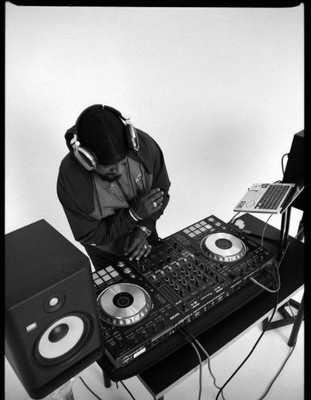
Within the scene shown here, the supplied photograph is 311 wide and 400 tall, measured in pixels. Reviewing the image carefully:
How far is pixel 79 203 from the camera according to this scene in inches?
52.6

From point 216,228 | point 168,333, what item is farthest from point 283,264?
point 168,333

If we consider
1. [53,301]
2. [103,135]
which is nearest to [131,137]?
[103,135]

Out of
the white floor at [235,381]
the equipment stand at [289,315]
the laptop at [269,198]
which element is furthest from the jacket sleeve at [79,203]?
the white floor at [235,381]

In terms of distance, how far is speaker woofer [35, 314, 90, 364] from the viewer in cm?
70

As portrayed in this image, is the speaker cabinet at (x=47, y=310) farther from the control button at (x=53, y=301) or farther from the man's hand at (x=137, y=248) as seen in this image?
the man's hand at (x=137, y=248)

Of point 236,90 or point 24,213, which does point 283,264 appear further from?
point 24,213

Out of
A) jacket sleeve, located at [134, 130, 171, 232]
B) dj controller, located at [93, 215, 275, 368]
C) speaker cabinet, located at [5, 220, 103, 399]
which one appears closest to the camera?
speaker cabinet, located at [5, 220, 103, 399]

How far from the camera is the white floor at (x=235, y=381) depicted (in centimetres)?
167

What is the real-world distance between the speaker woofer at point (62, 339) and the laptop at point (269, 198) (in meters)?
0.71

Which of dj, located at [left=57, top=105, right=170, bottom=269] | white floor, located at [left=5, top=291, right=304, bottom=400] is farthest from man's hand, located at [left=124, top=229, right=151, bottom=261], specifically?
white floor, located at [left=5, top=291, right=304, bottom=400]

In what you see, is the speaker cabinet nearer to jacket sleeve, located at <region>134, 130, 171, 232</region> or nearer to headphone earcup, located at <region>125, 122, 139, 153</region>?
headphone earcup, located at <region>125, 122, 139, 153</region>

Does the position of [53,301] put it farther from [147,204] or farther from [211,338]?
[147,204]

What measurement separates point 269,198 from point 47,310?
2.99 feet

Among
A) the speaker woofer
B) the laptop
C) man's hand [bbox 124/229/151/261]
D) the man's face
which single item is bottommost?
man's hand [bbox 124/229/151/261]
